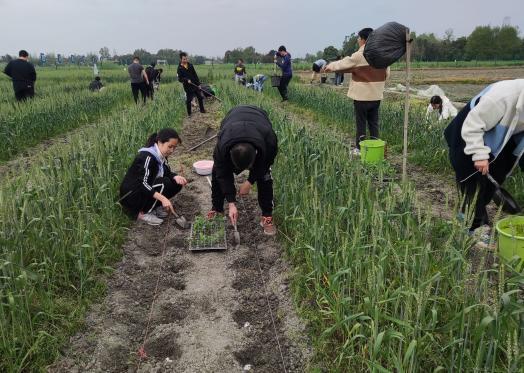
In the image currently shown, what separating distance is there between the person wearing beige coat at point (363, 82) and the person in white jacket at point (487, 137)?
1.84m

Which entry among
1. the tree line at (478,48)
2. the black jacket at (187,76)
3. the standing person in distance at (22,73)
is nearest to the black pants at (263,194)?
the black jacket at (187,76)

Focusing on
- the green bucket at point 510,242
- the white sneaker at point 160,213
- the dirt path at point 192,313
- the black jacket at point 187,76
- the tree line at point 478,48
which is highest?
the tree line at point 478,48

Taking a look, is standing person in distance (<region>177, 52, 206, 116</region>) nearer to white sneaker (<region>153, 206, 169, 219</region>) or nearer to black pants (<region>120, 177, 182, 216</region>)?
white sneaker (<region>153, 206, 169, 219</region>)

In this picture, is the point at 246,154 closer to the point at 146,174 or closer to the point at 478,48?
the point at 146,174

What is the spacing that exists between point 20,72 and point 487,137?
9497mm

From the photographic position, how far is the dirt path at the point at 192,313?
217 cm

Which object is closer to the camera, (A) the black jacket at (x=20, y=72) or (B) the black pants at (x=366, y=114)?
(B) the black pants at (x=366, y=114)

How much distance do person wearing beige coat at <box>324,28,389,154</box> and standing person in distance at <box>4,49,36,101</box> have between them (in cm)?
744

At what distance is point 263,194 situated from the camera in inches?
137

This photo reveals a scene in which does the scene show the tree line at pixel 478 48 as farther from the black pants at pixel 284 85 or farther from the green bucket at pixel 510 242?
the green bucket at pixel 510 242

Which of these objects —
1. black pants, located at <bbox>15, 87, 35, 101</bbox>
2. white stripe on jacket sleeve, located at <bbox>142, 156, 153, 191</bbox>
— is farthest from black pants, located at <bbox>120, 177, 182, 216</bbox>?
black pants, located at <bbox>15, 87, 35, 101</bbox>

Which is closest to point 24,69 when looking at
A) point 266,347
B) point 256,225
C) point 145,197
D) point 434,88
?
point 145,197

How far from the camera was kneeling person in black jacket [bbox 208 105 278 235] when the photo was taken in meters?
2.76

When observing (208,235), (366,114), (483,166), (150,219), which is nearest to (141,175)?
(150,219)
